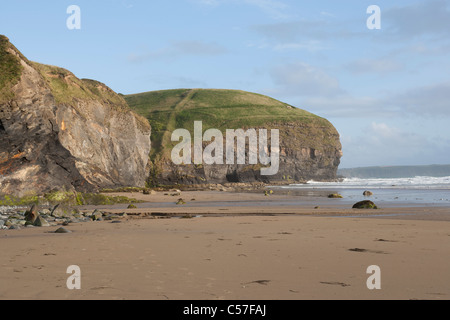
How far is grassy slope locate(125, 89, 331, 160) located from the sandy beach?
3440 inches

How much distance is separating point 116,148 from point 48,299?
55760mm

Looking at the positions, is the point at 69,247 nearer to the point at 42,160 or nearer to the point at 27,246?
the point at 27,246

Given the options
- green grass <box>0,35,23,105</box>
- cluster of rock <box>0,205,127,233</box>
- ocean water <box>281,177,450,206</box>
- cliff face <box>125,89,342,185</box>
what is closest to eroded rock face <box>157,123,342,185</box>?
cliff face <box>125,89,342,185</box>

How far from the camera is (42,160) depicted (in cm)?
3206

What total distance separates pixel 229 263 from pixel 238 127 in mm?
113376

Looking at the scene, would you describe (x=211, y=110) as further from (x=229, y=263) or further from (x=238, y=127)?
(x=229, y=263)

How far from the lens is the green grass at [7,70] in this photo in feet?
96.8

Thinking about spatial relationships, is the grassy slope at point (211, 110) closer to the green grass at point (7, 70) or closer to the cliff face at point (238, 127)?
the cliff face at point (238, 127)

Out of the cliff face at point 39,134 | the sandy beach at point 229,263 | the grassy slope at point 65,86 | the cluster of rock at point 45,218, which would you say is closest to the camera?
the sandy beach at point 229,263

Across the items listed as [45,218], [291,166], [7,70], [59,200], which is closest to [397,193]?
[59,200]

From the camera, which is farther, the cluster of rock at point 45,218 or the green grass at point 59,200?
the green grass at point 59,200

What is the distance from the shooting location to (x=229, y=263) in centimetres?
886

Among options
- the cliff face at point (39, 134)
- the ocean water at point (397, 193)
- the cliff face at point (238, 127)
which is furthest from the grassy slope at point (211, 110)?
the ocean water at point (397, 193)
